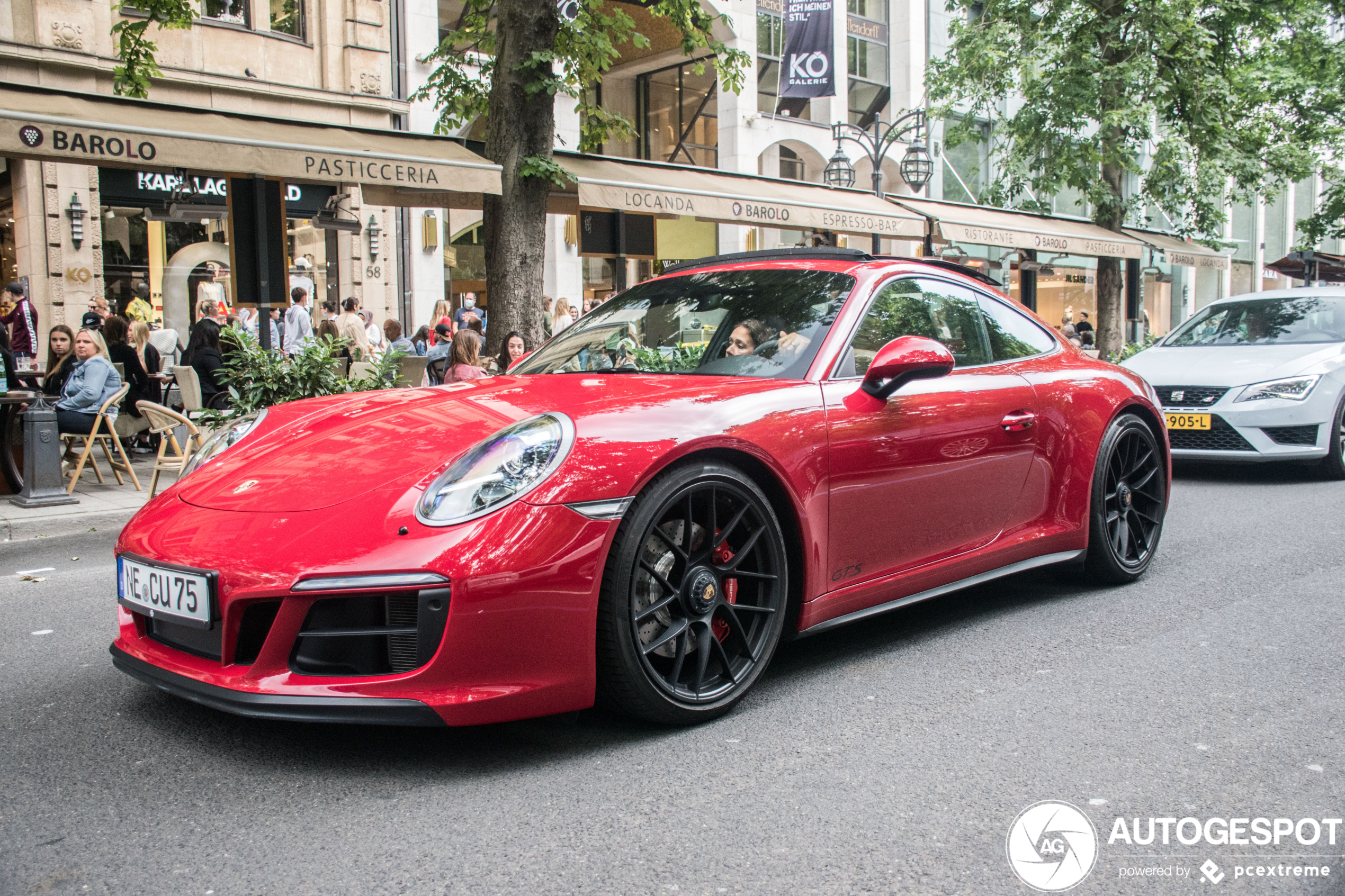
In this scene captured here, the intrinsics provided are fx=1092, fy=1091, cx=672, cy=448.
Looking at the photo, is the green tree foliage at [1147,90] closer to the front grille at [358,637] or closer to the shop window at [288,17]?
the shop window at [288,17]

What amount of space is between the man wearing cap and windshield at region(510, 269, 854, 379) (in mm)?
12324

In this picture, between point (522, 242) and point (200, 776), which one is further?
point (522, 242)

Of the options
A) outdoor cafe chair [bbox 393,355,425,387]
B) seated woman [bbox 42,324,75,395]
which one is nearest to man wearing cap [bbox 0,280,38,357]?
seated woman [bbox 42,324,75,395]

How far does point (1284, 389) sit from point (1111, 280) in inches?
540

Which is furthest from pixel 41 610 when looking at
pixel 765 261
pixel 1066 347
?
pixel 1066 347

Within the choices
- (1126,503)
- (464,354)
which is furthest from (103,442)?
(1126,503)

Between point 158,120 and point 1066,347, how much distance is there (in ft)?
25.3

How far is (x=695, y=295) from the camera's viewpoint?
4297mm

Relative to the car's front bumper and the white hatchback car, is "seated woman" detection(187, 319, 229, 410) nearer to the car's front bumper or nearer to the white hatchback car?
the white hatchback car

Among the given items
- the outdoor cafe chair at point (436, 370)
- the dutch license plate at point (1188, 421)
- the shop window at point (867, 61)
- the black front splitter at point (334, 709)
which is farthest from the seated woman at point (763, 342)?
the shop window at point (867, 61)

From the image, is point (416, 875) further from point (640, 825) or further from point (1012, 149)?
point (1012, 149)

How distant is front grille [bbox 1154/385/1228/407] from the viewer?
334 inches

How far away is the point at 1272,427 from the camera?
8.34 m

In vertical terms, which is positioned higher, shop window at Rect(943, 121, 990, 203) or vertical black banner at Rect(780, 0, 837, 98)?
vertical black banner at Rect(780, 0, 837, 98)
